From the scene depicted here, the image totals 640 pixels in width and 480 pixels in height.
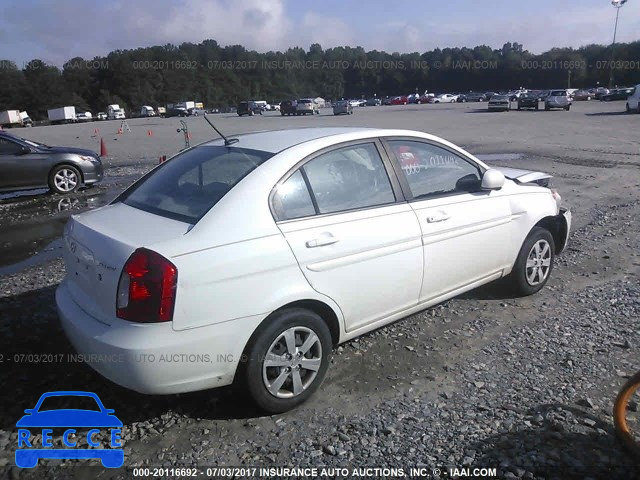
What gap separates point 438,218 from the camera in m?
3.89

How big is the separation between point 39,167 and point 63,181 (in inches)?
21.3

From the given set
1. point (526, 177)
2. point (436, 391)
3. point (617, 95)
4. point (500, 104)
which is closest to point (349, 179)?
point (436, 391)

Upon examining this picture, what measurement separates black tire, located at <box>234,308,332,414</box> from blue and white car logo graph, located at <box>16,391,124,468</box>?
2.54ft

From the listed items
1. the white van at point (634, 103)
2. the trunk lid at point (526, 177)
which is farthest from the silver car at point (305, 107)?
the trunk lid at point (526, 177)

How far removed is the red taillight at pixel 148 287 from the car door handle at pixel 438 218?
1954mm

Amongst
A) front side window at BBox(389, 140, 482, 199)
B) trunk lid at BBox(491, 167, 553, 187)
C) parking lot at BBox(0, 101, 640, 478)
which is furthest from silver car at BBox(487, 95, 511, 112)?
front side window at BBox(389, 140, 482, 199)

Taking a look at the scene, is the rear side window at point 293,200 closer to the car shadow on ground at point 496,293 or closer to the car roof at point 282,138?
the car roof at point 282,138

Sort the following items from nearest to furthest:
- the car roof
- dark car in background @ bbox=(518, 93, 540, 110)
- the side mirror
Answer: the car roof, the side mirror, dark car in background @ bbox=(518, 93, 540, 110)

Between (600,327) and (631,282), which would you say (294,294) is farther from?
(631,282)

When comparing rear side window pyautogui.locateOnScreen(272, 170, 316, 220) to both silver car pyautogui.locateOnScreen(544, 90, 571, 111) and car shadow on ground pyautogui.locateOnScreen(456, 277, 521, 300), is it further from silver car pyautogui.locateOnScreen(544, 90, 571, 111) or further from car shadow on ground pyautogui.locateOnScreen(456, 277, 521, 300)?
silver car pyautogui.locateOnScreen(544, 90, 571, 111)

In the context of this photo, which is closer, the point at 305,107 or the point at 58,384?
the point at 58,384

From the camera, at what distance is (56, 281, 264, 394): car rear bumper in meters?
2.74

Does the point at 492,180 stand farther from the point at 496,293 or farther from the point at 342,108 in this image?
the point at 342,108

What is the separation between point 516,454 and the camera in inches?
110
